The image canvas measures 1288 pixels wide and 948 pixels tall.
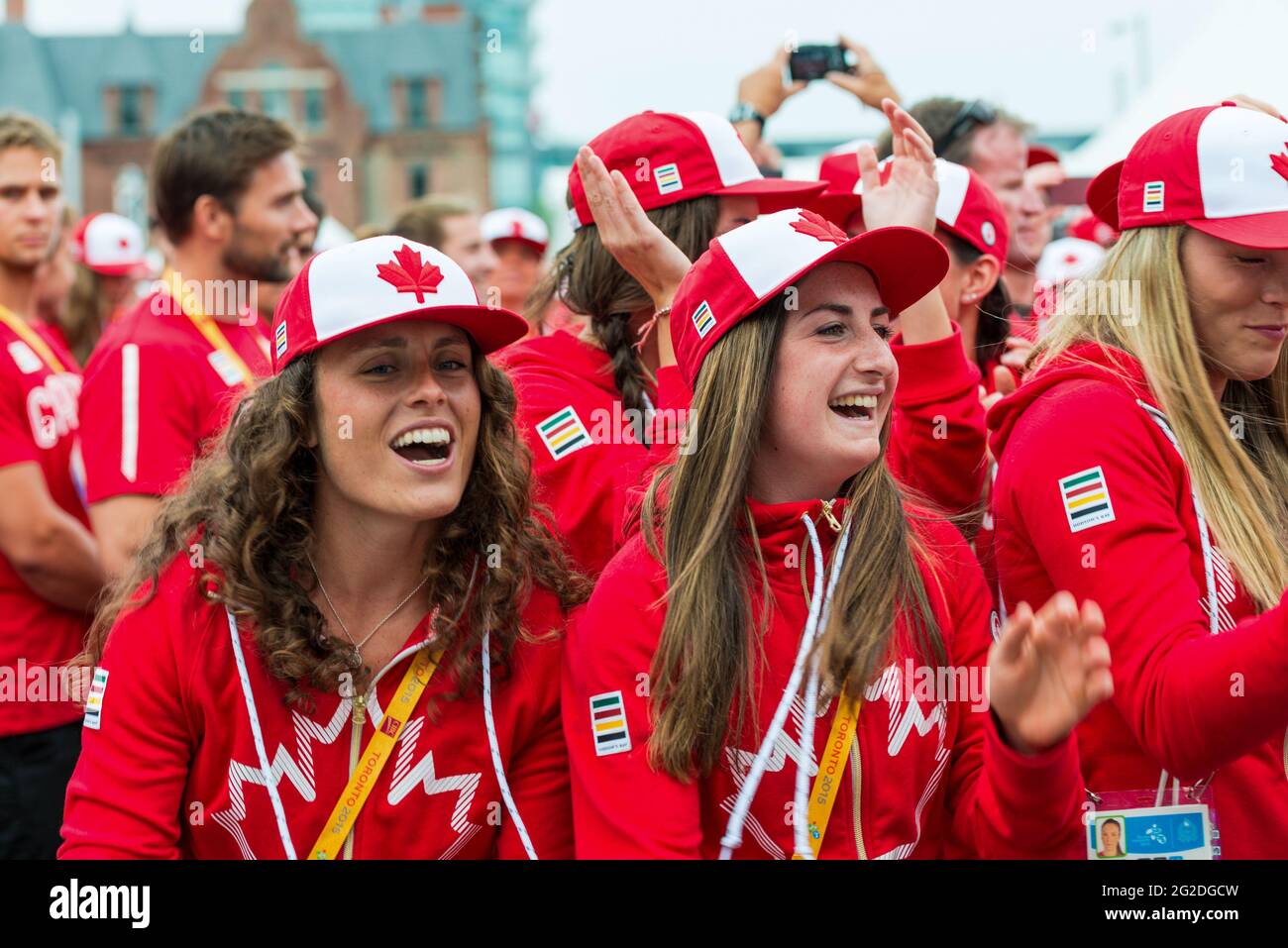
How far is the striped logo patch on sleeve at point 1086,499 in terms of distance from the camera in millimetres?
2865

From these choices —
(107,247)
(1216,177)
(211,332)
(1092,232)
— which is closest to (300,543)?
(211,332)

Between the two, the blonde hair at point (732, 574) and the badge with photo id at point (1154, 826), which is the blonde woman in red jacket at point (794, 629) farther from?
the badge with photo id at point (1154, 826)

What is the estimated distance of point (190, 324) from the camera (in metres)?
4.78

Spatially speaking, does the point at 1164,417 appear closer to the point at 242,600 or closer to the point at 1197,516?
the point at 1197,516

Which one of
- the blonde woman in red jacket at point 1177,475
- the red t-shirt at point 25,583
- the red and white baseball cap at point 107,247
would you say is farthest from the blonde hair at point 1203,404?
the red and white baseball cap at point 107,247

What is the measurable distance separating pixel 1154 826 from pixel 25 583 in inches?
134

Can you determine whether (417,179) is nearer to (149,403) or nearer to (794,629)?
(149,403)

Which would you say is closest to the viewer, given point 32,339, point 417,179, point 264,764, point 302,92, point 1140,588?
point 1140,588

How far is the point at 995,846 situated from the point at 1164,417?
2.97 ft

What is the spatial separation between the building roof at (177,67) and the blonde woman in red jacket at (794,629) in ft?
160

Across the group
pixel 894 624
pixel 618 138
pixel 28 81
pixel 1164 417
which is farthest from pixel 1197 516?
pixel 28 81

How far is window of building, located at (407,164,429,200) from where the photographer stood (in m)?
52.0
